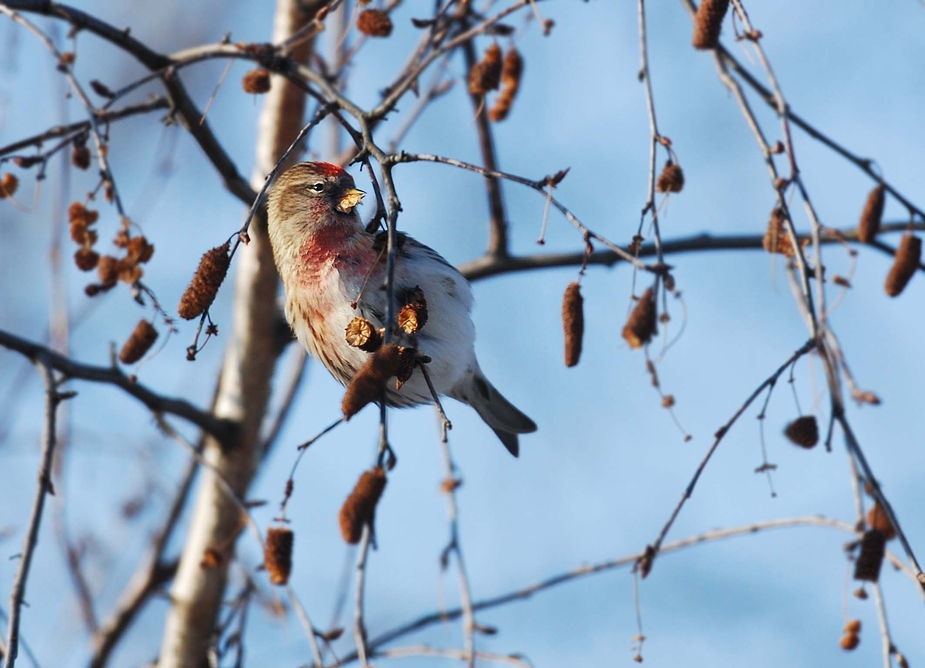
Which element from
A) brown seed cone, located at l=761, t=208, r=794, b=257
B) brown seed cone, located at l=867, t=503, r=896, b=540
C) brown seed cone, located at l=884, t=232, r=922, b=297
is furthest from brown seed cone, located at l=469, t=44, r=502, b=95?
brown seed cone, located at l=867, t=503, r=896, b=540

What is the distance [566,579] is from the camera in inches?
129

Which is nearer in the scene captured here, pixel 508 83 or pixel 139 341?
pixel 139 341

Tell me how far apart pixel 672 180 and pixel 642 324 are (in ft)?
1.53

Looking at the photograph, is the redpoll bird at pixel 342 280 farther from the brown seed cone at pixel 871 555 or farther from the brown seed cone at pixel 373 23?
the brown seed cone at pixel 871 555

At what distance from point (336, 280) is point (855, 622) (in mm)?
1513

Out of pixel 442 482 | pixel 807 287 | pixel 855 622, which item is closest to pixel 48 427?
pixel 442 482

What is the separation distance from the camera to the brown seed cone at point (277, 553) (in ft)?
7.74

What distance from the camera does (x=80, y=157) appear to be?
9.06 feet

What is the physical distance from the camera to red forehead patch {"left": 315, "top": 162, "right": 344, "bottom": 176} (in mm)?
3158

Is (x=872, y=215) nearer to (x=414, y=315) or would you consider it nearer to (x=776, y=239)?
(x=776, y=239)

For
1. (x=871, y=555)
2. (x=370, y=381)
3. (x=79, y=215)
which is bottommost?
(x=871, y=555)

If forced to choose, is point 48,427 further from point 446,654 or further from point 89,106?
point 446,654

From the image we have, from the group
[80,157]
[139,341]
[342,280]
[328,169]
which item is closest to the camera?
[139,341]

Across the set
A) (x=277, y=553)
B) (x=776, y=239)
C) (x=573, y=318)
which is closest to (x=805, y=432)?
(x=776, y=239)
